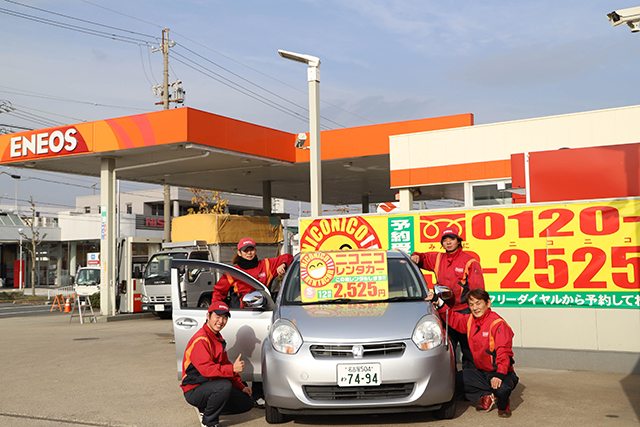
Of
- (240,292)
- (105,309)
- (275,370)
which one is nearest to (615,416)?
(275,370)

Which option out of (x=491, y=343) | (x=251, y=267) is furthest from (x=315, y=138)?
(x=491, y=343)

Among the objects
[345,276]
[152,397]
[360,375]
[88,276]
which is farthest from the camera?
[88,276]

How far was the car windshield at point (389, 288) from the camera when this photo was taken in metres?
6.12

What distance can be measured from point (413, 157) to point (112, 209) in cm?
979

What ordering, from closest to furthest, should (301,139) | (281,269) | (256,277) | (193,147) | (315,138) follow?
(281,269), (256,277), (315,138), (301,139), (193,147)

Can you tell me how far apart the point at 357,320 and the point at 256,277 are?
2319 mm

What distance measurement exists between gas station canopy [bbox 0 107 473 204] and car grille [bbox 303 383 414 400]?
1217 cm

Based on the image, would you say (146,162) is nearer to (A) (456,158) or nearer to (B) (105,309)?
(B) (105,309)

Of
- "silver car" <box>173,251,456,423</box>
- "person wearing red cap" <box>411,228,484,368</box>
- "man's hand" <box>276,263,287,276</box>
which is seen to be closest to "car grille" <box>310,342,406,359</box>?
"silver car" <box>173,251,456,423</box>

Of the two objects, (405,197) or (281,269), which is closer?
(281,269)

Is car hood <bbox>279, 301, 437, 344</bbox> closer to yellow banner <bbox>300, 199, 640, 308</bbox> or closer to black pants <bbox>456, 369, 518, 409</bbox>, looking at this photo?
black pants <bbox>456, 369, 518, 409</bbox>

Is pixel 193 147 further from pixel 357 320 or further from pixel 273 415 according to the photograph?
pixel 357 320

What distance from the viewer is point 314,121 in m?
11.2

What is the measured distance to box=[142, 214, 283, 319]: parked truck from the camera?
18.2m
